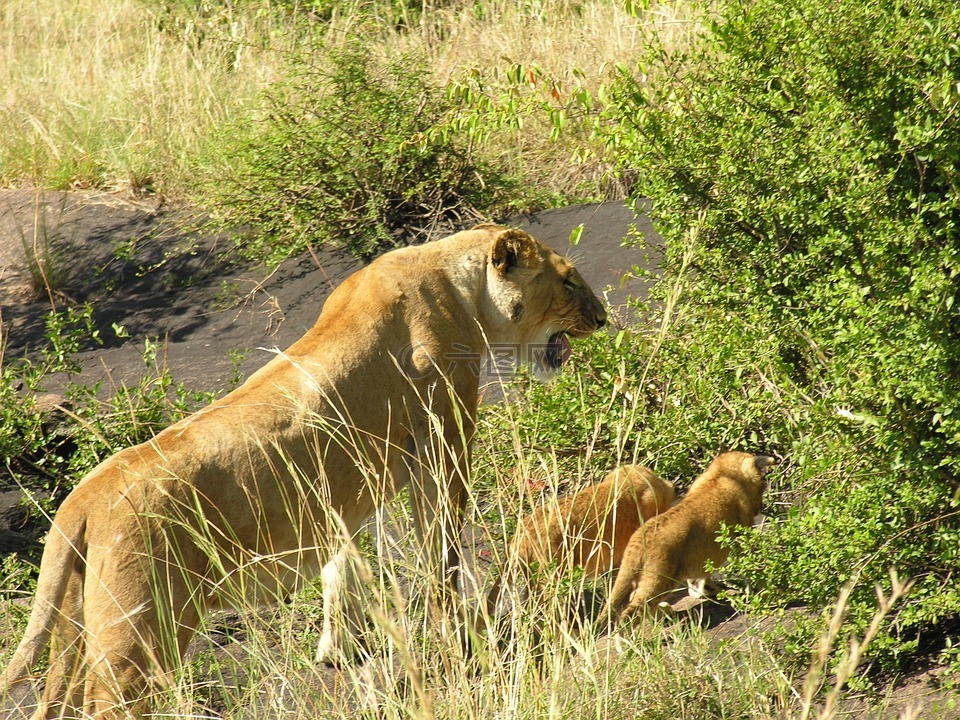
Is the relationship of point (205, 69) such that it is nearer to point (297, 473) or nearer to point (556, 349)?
point (556, 349)

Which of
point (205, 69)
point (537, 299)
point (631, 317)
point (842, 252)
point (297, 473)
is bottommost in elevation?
point (631, 317)

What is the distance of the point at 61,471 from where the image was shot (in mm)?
6227

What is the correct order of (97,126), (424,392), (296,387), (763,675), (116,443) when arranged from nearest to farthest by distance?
(763,675) → (296,387) → (424,392) → (116,443) → (97,126)

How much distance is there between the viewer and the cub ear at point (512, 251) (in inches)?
191

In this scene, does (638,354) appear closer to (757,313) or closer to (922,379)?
(757,313)

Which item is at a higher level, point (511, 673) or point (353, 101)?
point (353, 101)

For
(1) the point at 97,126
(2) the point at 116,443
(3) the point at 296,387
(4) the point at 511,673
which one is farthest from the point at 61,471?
(1) the point at 97,126

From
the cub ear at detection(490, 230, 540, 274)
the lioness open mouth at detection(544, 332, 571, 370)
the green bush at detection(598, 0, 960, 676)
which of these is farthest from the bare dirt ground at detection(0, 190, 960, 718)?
the green bush at detection(598, 0, 960, 676)

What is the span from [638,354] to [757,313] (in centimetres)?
120

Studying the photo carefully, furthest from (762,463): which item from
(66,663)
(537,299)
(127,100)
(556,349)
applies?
(127,100)

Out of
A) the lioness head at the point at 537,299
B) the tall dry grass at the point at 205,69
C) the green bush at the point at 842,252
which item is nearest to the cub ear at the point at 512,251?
the lioness head at the point at 537,299

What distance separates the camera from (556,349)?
17.4 feet

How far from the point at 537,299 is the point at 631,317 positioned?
201 cm

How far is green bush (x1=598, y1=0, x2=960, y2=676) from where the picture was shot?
3.49 meters
